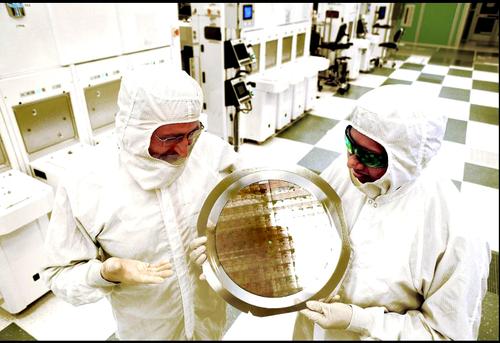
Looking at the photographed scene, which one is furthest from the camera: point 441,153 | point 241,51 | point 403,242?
point 441,153

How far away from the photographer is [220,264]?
0.88m

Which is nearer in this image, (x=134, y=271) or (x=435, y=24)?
(x=134, y=271)

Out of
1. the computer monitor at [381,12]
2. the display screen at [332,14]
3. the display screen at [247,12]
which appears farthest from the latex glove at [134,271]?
the computer monitor at [381,12]

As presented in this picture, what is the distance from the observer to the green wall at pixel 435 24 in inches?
402

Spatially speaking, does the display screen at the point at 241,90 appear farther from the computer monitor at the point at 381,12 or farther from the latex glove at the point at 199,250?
the computer monitor at the point at 381,12

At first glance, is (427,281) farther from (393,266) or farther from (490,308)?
(490,308)

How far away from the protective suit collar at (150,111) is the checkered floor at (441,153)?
310 millimetres

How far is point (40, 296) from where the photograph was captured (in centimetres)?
209

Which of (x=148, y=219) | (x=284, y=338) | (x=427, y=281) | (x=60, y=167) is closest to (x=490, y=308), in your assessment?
(x=427, y=281)

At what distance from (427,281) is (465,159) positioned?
3627 millimetres

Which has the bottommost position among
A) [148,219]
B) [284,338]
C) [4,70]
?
[284,338]

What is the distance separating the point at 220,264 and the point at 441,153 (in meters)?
3.90

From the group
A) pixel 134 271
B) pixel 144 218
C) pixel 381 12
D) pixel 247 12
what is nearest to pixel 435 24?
pixel 381 12

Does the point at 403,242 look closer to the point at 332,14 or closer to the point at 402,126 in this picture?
the point at 402,126
